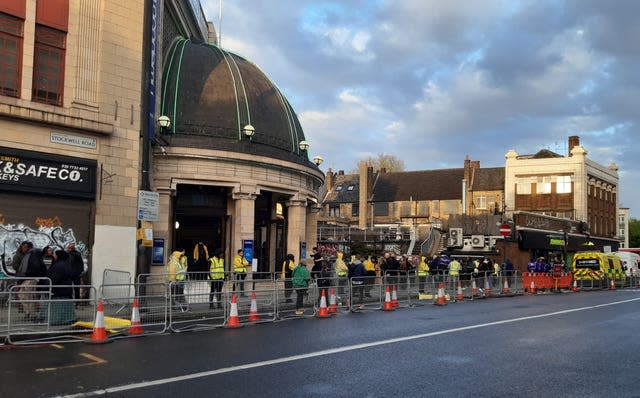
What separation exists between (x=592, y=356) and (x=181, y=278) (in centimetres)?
1016

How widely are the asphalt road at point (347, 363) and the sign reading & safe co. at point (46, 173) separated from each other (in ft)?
22.6

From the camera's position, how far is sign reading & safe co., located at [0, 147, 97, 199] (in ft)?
50.4

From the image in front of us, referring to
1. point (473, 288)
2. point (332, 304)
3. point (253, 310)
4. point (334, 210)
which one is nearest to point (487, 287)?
point (473, 288)

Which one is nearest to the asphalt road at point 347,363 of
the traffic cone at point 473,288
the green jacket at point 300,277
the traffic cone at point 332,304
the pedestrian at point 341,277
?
the green jacket at point 300,277

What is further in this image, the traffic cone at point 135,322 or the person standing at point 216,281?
the person standing at point 216,281

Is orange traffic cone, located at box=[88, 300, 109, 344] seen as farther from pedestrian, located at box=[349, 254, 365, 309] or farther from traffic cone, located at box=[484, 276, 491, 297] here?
traffic cone, located at box=[484, 276, 491, 297]

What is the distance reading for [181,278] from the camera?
15.7m

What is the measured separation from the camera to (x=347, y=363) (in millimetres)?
8508

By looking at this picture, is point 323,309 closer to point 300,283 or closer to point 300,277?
point 300,283

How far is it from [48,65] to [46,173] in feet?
10.2

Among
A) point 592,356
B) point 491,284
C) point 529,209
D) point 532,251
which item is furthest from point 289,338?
point 529,209

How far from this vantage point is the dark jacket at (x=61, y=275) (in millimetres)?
11988

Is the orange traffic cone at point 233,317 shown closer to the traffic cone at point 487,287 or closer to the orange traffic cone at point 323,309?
the orange traffic cone at point 323,309

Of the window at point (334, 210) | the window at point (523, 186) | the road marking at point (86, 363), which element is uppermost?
the window at point (523, 186)
